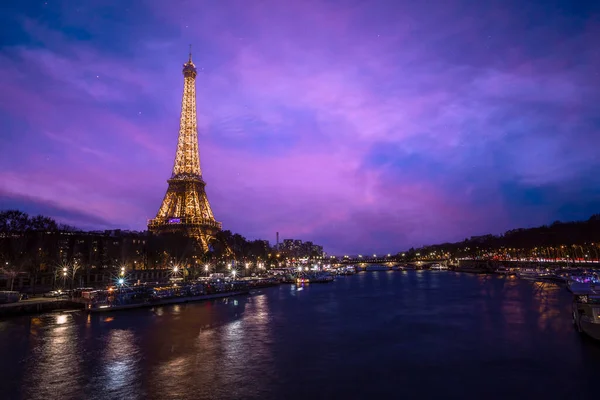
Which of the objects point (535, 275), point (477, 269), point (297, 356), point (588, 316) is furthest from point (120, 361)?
point (477, 269)

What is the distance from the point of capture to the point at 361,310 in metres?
43.9

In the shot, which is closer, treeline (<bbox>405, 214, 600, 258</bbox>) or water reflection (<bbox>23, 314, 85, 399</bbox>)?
water reflection (<bbox>23, 314, 85, 399</bbox>)

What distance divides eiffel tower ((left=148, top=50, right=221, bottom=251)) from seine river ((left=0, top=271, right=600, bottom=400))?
180ft

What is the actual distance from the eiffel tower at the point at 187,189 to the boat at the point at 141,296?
3595 centimetres

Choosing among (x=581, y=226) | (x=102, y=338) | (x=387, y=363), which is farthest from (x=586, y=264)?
(x=102, y=338)

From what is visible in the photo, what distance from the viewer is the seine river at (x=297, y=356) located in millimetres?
17578

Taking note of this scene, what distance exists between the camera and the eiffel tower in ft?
308

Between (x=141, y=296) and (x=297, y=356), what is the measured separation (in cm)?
3022

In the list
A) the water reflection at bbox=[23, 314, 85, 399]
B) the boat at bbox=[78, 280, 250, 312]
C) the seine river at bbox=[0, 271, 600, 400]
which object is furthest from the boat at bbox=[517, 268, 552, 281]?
the water reflection at bbox=[23, 314, 85, 399]

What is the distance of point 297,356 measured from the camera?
23.1 m

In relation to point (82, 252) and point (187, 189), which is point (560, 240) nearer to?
point (187, 189)

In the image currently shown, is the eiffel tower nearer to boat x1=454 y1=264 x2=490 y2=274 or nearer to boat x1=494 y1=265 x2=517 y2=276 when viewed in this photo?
boat x1=494 y1=265 x2=517 y2=276

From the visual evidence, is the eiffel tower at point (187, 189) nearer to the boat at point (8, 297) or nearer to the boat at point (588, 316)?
the boat at point (8, 297)

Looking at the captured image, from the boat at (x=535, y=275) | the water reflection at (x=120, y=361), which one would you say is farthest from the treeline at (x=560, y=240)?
the water reflection at (x=120, y=361)
